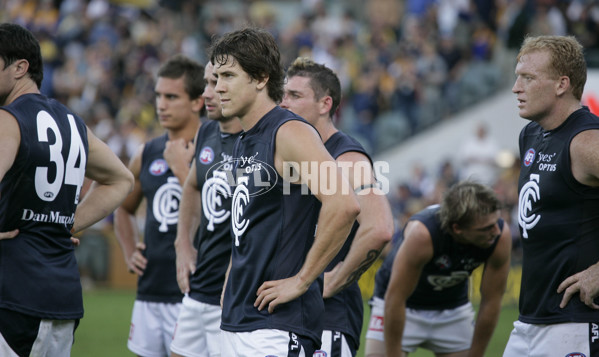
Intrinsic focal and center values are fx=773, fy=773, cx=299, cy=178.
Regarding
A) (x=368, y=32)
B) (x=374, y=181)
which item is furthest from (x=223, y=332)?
(x=368, y=32)

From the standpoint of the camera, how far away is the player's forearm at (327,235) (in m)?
4.08

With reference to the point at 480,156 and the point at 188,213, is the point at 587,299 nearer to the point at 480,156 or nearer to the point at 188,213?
the point at 188,213

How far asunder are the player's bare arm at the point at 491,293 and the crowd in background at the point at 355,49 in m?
9.37

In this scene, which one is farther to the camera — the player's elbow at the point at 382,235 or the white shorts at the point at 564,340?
the player's elbow at the point at 382,235

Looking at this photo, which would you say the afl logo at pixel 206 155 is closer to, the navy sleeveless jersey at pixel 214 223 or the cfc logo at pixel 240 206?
the navy sleeveless jersey at pixel 214 223

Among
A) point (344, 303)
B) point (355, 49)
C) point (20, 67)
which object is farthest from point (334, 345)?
point (355, 49)

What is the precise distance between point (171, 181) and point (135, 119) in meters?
14.7

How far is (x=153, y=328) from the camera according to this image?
669 cm

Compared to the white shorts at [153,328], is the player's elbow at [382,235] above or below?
above

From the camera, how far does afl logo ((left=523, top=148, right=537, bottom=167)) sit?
5.10 metres

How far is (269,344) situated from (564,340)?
1885 millimetres

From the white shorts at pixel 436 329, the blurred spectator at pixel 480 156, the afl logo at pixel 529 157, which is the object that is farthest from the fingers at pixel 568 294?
the blurred spectator at pixel 480 156

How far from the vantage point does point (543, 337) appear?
4859 millimetres

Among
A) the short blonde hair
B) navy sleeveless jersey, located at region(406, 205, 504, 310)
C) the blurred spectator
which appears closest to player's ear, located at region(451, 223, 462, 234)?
navy sleeveless jersey, located at region(406, 205, 504, 310)
